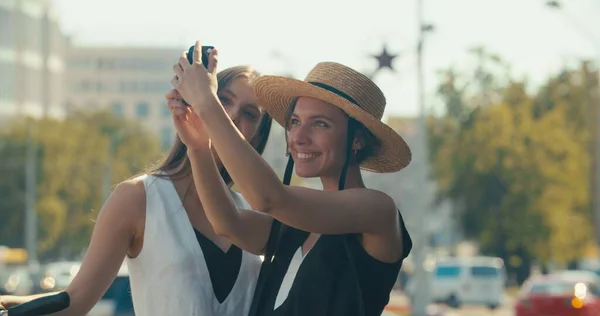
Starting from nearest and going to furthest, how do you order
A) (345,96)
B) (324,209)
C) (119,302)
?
(324,209)
(345,96)
(119,302)

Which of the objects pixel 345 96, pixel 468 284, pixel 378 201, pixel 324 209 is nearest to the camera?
pixel 324 209

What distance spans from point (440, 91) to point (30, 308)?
59.4 m

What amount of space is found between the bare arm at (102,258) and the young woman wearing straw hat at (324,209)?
0.87 feet

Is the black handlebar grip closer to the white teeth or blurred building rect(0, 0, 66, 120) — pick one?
the white teeth

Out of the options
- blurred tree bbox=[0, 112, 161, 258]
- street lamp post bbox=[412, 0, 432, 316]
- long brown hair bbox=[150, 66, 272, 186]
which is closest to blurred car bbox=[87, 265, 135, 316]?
long brown hair bbox=[150, 66, 272, 186]

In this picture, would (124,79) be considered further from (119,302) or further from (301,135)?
(301,135)

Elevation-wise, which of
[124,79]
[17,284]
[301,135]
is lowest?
[17,284]

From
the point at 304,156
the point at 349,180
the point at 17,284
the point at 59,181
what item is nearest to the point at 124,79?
the point at 59,181

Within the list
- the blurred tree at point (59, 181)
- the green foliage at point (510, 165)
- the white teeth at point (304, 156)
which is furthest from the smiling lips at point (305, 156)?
the blurred tree at point (59, 181)

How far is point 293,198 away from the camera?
3.68m

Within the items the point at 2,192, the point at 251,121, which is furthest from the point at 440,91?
the point at 251,121

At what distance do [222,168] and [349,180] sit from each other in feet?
1.58

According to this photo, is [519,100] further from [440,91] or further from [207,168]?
[207,168]

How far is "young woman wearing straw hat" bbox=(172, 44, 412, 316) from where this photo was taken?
3.80 m
